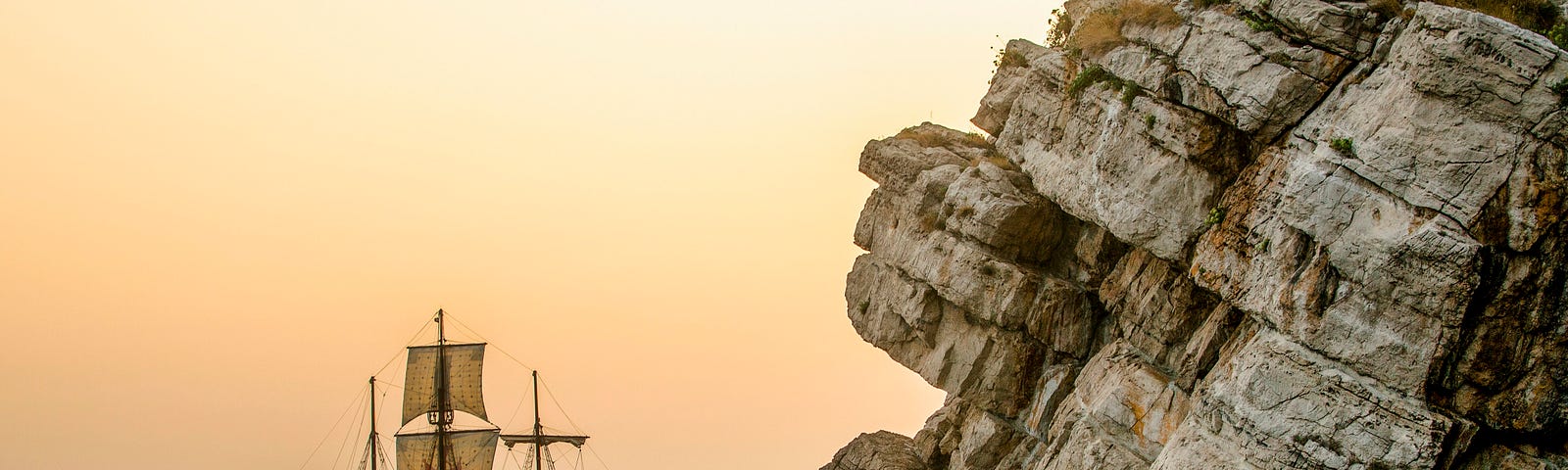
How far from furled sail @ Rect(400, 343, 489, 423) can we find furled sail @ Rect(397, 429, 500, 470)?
147 cm

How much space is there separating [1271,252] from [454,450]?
64.1 metres

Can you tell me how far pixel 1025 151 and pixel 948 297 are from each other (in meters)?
6.01

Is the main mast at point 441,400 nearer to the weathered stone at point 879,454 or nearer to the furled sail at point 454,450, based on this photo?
the furled sail at point 454,450

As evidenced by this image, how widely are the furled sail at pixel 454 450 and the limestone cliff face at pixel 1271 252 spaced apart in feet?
151

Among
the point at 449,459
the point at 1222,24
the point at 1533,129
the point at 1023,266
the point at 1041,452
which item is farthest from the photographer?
the point at 449,459

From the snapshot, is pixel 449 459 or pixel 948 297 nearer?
pixel 948 297

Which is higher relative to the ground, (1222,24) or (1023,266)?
(1222,24)

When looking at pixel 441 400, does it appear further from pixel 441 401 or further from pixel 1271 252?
pixel 1271 252

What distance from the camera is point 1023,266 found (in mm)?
48312

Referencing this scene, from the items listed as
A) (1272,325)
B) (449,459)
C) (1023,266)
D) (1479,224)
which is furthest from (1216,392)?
(449,459)

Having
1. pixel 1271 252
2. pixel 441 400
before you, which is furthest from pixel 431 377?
pixel 1271 252

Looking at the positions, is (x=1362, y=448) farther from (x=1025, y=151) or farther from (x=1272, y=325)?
(x=1025, y=151)

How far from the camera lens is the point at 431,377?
86312 mm

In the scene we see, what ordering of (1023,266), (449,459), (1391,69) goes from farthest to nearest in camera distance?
(449,459)
(1023,266)
(1391,69)
